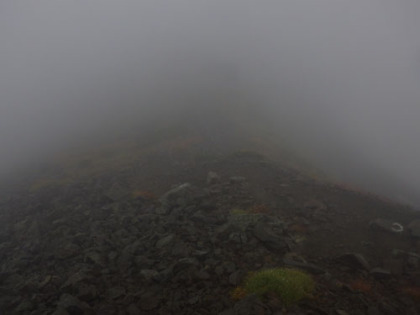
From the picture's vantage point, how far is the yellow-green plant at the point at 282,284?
13098mm

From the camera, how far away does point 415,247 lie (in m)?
19.5

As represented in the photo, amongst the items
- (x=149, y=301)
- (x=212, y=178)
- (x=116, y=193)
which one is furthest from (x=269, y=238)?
(x=116, y=193)

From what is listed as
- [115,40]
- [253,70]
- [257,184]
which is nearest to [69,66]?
[115,40]

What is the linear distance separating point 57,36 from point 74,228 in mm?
168230

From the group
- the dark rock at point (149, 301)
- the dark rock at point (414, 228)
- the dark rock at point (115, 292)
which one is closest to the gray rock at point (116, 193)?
the dark rock at point (115, 292)

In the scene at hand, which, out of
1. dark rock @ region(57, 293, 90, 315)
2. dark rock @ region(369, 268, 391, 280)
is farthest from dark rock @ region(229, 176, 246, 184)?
dark rock @ region(57, 293, 90, 315)

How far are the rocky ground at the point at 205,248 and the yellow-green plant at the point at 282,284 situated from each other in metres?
0.37

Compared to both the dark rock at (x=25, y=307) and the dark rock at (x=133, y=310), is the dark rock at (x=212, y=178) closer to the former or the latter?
the dark rock at (x=133, y=310)

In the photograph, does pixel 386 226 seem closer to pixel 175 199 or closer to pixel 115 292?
pixel 175 199

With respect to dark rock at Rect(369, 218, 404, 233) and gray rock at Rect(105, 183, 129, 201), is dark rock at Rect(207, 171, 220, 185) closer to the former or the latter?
gray rock at Rect(105, 183, 129, 201)

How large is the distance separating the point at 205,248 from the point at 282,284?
5058mm

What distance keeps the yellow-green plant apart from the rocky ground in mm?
375

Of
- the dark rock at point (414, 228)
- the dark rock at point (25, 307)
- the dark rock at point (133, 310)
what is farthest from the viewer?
the dark rock at point (414, 228)

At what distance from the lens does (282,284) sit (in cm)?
1342
